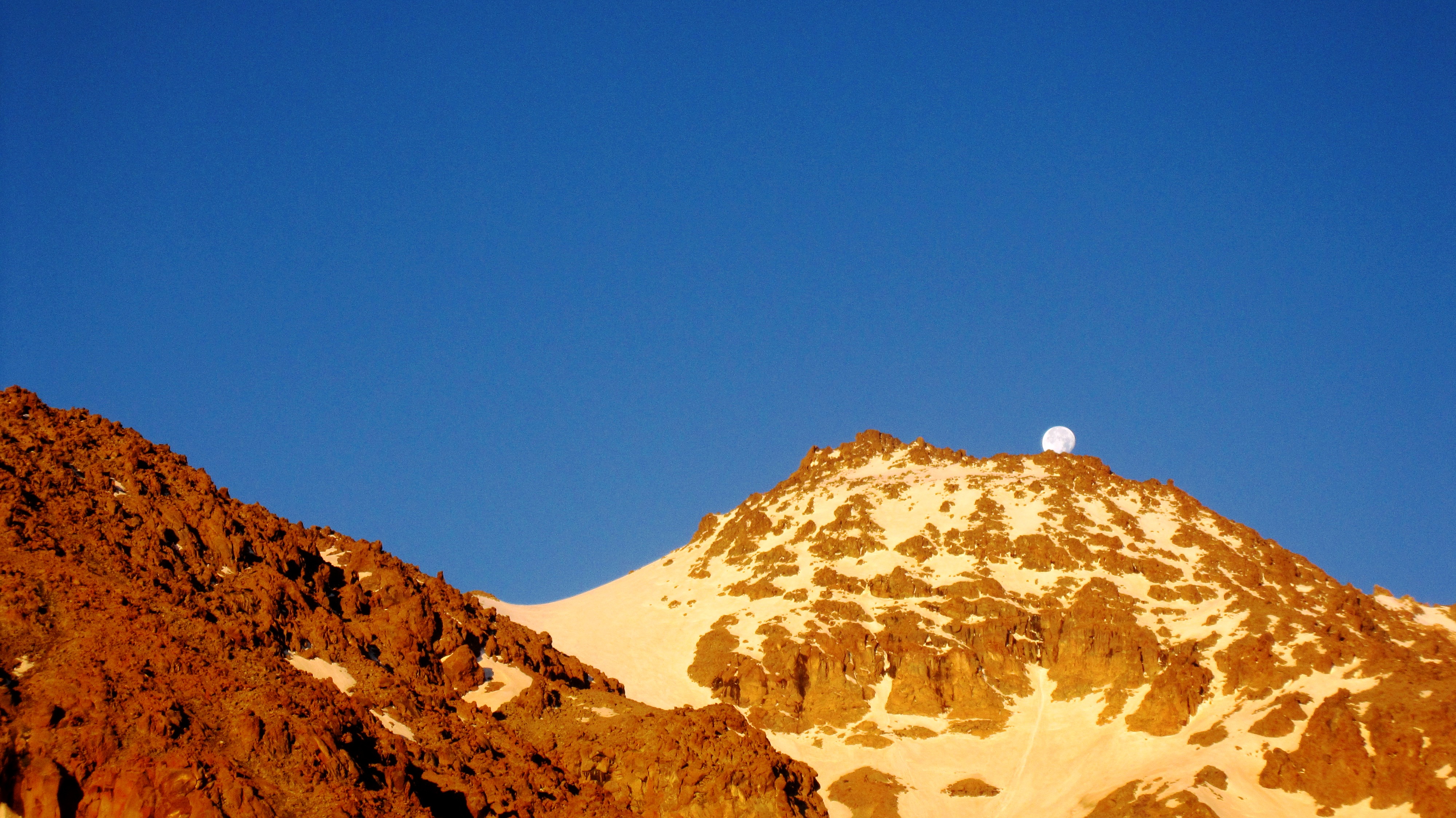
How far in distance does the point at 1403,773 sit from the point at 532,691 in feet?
151

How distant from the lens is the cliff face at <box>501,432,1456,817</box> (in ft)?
253

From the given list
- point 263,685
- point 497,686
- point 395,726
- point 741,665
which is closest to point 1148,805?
point 741,665

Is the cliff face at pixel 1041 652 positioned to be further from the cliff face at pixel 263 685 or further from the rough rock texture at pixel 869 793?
the cliff face at pixel 263 685

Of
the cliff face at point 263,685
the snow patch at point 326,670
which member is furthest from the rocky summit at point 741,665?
the snow patch at point 326,670

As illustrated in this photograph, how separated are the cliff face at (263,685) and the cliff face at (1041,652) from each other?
17305mm

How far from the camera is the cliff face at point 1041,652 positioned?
77.1 meters

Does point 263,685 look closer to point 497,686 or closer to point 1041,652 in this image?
point 497,686

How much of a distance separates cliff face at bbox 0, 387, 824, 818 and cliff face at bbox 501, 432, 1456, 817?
17305 mm

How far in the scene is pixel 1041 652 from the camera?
94.9 metres

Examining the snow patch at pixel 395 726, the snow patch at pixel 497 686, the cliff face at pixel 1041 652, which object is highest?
the cliff face at pixel 1041 652

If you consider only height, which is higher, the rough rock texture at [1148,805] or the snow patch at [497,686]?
the snow patch at [497,686]

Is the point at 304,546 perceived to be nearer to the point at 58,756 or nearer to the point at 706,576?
the point at 58,756

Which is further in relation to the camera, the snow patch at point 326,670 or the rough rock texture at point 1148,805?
the rough rock texture at point 1148,805

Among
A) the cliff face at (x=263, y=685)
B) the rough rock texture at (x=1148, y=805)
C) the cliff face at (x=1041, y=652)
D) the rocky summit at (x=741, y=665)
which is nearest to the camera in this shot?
the cliff face at (x=263, y=685)
